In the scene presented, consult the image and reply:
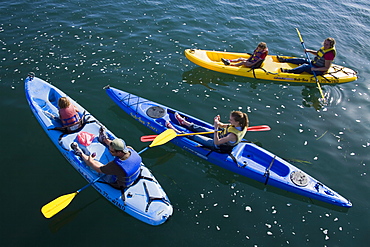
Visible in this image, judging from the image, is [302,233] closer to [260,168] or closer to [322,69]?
[260,168]

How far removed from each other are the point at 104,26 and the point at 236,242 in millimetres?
10594

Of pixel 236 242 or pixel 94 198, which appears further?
pixel 94 198

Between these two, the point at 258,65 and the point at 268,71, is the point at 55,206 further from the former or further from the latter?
the point at 268,71

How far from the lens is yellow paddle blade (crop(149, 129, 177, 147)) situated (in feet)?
24.2

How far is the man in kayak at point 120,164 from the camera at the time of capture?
5.48m

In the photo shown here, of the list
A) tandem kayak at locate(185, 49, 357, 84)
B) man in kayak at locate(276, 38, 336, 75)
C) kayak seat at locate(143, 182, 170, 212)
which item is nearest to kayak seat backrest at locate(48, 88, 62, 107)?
kayak seat at locate(143, 182, 170, 212)

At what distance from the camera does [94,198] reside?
673 cm

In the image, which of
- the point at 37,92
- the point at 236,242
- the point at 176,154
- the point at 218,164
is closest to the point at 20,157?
the point at 37,92

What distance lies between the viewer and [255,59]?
417 inches

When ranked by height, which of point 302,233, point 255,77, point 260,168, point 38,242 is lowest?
point 38,242

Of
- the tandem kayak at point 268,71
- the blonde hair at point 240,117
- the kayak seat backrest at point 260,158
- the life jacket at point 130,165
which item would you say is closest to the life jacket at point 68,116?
the life jacket at point 130,165

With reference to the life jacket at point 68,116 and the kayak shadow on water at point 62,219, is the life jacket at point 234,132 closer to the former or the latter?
the kayak shadow on water at point 62,219

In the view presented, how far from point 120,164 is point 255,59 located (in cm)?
701

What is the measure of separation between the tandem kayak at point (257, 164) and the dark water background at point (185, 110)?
0.84ft
